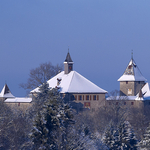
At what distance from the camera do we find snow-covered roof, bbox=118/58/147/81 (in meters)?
81.0

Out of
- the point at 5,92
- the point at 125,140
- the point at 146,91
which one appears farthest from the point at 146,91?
the point at 125,140

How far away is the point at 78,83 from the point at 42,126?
1651 inches

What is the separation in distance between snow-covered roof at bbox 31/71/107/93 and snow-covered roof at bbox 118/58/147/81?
987cm

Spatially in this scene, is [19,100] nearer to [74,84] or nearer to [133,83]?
[74,84]

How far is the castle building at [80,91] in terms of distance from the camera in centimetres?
7100

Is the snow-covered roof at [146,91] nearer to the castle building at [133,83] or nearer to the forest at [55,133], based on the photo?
the castle building at [133,83]

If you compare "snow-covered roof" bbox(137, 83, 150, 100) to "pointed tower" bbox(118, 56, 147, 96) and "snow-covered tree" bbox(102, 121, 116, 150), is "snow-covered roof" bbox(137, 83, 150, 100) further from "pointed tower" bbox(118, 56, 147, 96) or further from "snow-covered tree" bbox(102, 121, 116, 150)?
"snow-covered tree" bbox(102, 121, 116, 150)

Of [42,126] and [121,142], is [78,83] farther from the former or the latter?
[42,126]

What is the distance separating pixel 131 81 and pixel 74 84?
12.9 m

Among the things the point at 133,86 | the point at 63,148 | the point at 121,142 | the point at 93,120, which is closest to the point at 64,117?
the point at 63,148

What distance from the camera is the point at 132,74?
8156 cm

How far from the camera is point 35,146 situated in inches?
1256

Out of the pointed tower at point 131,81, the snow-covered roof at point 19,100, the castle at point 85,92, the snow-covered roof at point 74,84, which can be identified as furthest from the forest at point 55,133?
the pointed tower at point 131,81

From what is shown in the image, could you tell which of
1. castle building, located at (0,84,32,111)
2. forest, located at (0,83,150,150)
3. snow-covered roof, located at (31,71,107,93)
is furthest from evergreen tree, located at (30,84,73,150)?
snow-covered roof, located at (31,71,107,93)
